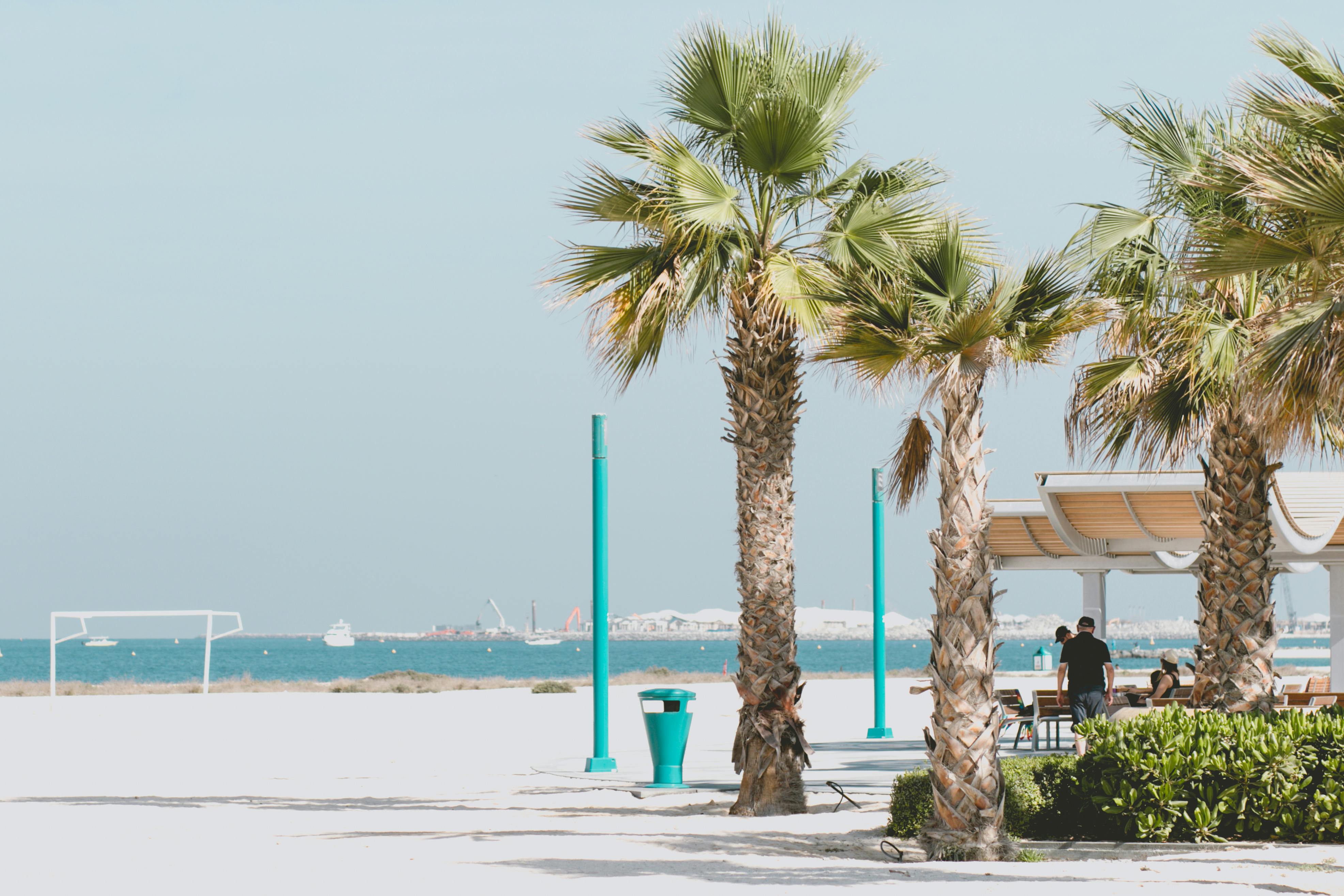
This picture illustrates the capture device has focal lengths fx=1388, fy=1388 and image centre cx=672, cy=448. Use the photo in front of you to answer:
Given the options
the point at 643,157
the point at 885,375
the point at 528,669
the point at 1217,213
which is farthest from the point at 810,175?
the point at 528,669

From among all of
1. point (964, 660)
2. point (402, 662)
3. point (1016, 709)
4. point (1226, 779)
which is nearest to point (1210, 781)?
point (1226, 779)

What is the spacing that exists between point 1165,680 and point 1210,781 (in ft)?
23.6

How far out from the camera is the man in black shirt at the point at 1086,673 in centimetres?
1288

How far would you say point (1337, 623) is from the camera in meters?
20.0

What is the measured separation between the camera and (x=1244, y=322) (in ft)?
39.0

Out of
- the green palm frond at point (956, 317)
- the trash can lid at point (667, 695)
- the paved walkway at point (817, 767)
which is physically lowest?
the paved walkway at point (817, 767)

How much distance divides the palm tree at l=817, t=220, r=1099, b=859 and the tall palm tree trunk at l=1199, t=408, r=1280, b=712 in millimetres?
2593

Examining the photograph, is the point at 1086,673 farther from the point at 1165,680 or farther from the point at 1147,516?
the point at 1147,516

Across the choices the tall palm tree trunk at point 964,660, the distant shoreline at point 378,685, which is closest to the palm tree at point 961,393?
the tall palm tree trunk at point 964,660

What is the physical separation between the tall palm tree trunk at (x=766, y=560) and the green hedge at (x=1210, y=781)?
185cm

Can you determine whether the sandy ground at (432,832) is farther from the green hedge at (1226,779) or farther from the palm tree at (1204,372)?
the palm tree at (1204,372)

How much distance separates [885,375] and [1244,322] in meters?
3.74

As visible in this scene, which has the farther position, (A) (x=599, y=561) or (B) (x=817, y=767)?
(B) (x=817, y=767)

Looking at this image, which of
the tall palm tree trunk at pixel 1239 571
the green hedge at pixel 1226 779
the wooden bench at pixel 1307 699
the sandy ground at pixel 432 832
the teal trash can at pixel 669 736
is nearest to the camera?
the sandy ground at pixel 432 832
